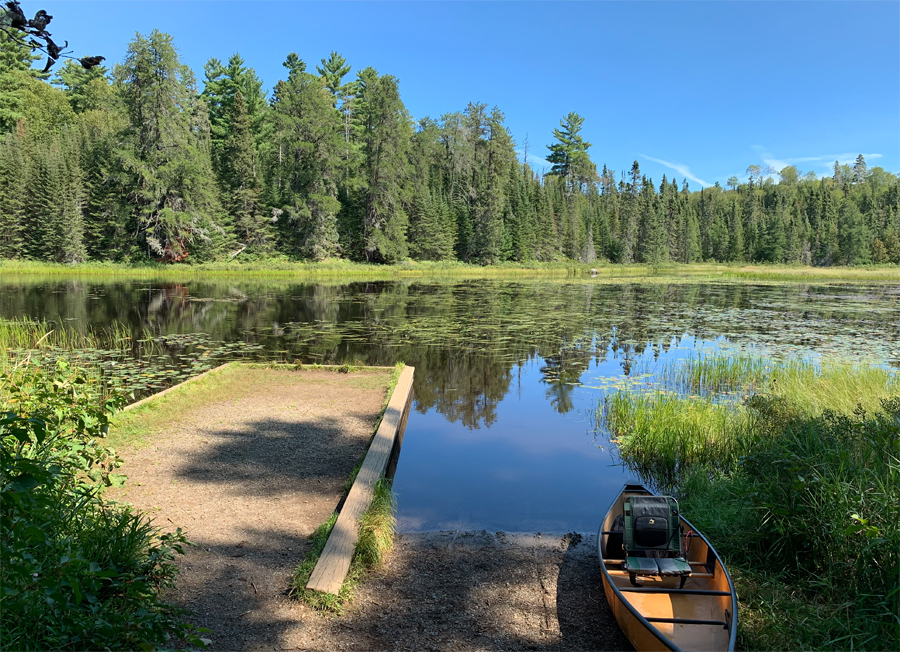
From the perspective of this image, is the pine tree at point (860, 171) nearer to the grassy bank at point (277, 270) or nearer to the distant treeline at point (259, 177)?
the distant treeline at point (259, 177)

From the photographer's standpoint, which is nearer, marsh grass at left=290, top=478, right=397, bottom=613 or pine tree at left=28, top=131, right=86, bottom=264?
marsh grass at left=290, top=478, right=397, bottom=613

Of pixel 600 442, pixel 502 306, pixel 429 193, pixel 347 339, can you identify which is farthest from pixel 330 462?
pixel 429 193

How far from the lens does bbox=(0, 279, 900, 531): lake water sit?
22.6ft

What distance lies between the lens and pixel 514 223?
2571 inches

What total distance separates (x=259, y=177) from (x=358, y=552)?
171 ft

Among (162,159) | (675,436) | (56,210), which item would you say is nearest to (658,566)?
(675,436)

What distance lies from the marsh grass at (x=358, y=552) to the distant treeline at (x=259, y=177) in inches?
1642

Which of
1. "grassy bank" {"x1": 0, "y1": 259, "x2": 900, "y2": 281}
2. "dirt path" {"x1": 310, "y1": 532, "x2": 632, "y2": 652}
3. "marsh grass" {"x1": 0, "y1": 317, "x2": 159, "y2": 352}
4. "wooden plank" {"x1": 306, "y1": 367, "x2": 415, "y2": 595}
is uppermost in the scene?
"grassy bank" {"x1": 0, "y1": 259, "x2": 900, "y2": 281}

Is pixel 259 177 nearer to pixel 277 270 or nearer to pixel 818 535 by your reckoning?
pixel 277 270

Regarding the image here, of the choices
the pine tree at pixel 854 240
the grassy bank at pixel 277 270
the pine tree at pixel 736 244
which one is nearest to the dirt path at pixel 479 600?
the grassy bank at pixel 277 270

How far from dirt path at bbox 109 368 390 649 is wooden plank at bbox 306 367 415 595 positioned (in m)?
0.25

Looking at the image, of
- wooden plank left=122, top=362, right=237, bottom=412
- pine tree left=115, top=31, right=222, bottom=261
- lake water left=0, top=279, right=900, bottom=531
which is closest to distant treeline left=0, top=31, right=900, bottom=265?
pine tree left=115, top=31, right=222, bottom=261

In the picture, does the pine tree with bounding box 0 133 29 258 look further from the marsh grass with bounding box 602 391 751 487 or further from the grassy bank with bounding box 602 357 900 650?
the grassy bank with bounding box 602 357 900 650

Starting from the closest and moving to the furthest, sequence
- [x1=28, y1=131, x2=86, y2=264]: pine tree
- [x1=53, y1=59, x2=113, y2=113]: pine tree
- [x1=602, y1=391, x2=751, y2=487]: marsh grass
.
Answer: [x1=602, y1=391, x2=751, y2=487]: marsh grass, [x1=28, y1=131, x2=86, y2=264]: pine tree, [x1=53, y1=59, x2=113, y2=113]: pine tree
